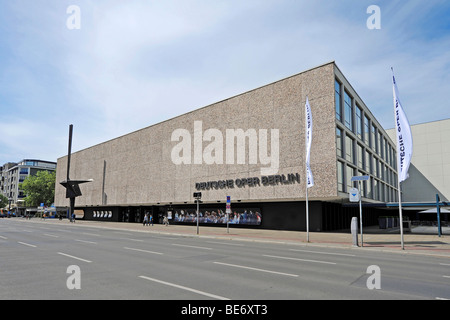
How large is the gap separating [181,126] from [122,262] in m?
33.2

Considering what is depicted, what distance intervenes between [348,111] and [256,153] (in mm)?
11013

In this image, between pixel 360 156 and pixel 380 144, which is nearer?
pixel 360 156

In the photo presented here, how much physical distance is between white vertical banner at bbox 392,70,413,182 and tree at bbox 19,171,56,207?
113650 millimetres

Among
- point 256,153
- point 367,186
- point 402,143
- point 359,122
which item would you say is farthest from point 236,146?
point 402,143

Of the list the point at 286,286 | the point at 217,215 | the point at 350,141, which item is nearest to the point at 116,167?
the point at 217,215

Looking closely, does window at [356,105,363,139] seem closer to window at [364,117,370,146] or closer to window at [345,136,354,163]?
window at [364,117,370,146]

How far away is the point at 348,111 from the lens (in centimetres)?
3425

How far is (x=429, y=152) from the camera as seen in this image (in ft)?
204

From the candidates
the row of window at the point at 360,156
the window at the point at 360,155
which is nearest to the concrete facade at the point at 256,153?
the row of window at the point at 360,156

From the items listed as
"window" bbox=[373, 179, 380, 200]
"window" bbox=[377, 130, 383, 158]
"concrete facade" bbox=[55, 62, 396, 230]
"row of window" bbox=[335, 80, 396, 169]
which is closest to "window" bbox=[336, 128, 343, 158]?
"concrete facade" bbox=[55, 62, 396, 230]

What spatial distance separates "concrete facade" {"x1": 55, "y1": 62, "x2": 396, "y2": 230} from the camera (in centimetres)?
2917

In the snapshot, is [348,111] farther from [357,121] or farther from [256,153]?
[256,153]

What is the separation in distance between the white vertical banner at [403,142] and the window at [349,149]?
1426 centimetres
